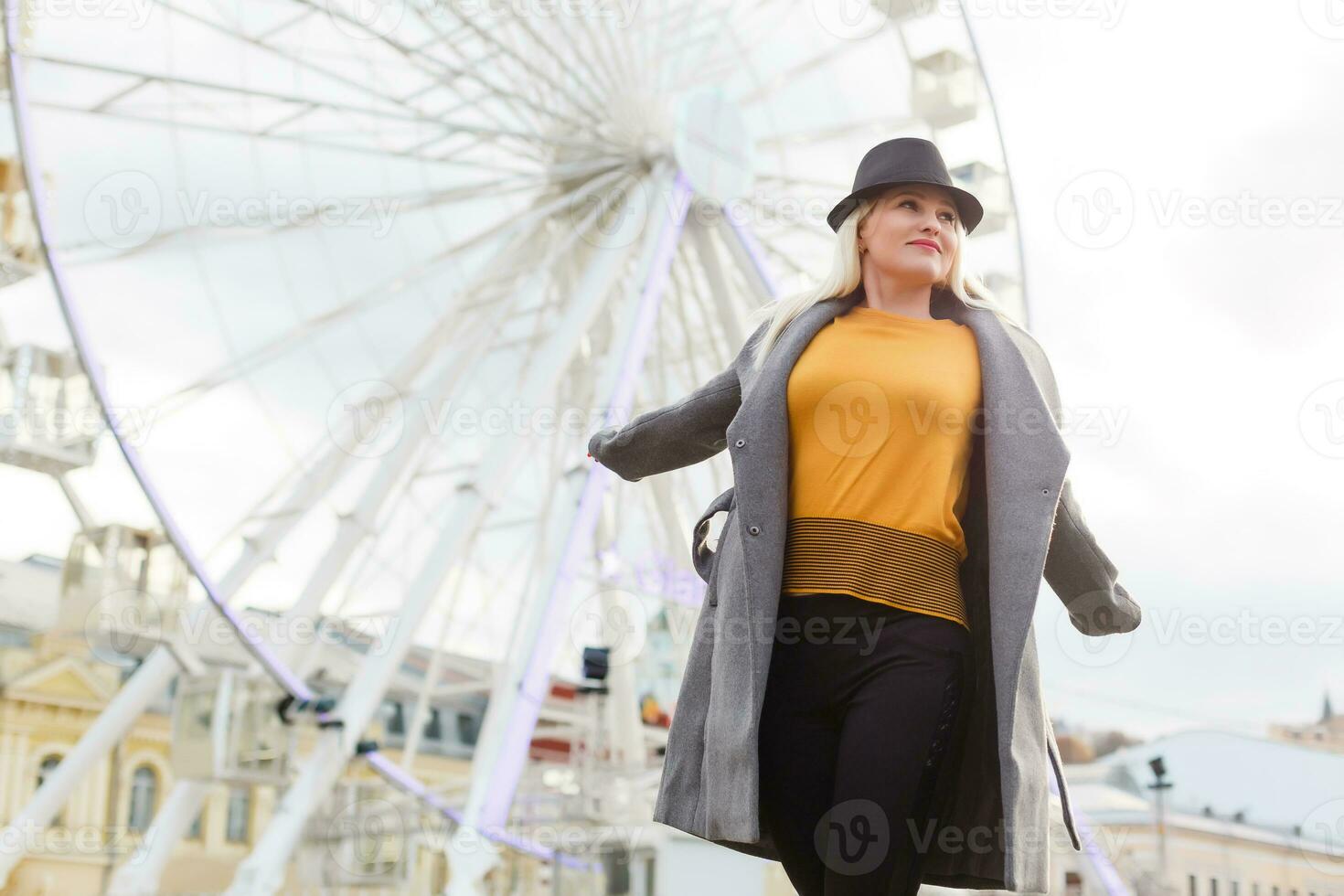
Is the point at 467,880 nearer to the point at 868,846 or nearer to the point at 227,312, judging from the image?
the point at 227,312

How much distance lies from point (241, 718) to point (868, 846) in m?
8.54

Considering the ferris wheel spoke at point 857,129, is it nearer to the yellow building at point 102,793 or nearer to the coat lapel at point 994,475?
the yellow building at point 102,793

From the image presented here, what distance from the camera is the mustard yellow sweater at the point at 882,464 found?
207 cm

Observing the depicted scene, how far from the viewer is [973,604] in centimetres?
218

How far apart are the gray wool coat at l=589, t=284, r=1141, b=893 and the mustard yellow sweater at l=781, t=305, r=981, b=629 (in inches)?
1.2

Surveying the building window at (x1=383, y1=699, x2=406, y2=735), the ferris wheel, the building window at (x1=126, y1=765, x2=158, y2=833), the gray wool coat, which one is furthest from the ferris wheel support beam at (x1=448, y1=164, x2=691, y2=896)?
the building window at (x1=383, y1=699, x2=406, y2=735)

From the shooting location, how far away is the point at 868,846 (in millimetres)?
1959

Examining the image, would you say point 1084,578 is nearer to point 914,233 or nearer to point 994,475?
point 994,475

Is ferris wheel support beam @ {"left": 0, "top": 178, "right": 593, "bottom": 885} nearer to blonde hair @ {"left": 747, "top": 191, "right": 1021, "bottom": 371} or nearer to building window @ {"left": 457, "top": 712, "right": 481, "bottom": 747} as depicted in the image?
blonde hair @ {"left": 747, "top": 191, "right": 1021, "bottom": 371}

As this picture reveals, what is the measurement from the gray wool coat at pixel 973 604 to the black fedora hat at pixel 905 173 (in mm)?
160

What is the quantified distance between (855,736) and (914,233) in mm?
765

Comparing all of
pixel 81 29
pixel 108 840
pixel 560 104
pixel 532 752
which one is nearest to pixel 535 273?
pixel 560 104

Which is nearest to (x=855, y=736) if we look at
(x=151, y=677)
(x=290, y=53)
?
(x=151, y=677)

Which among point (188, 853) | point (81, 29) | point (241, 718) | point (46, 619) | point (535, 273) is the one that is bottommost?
point (188, 853)
